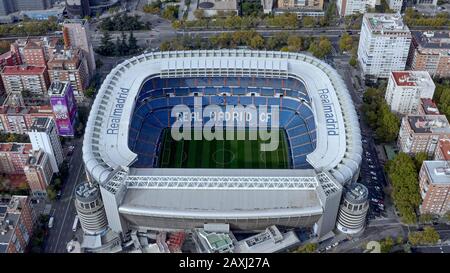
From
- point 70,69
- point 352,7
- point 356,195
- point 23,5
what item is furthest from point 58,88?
point 352,7

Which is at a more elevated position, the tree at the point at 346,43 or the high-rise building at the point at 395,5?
the high-rise building at the point at 395,5

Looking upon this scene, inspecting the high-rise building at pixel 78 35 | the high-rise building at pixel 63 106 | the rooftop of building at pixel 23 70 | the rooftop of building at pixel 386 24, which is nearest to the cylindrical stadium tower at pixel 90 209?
the high-rise building at pixel 63 106

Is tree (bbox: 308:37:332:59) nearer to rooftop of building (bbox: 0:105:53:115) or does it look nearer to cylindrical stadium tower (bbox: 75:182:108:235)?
rooftop of building (bbox: 0:105:53:115)

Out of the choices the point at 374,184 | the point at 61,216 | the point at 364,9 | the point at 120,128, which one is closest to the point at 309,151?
the point at 374,184

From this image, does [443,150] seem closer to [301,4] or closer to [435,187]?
[435,187]

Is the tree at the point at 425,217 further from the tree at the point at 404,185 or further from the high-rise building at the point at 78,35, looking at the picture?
the high-rise building at the point at 78,35

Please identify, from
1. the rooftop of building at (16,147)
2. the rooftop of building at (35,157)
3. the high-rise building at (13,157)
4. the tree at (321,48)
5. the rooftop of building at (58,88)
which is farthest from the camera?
the tree at (321,48)

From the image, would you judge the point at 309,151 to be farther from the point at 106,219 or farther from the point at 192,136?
the point at 106,219
